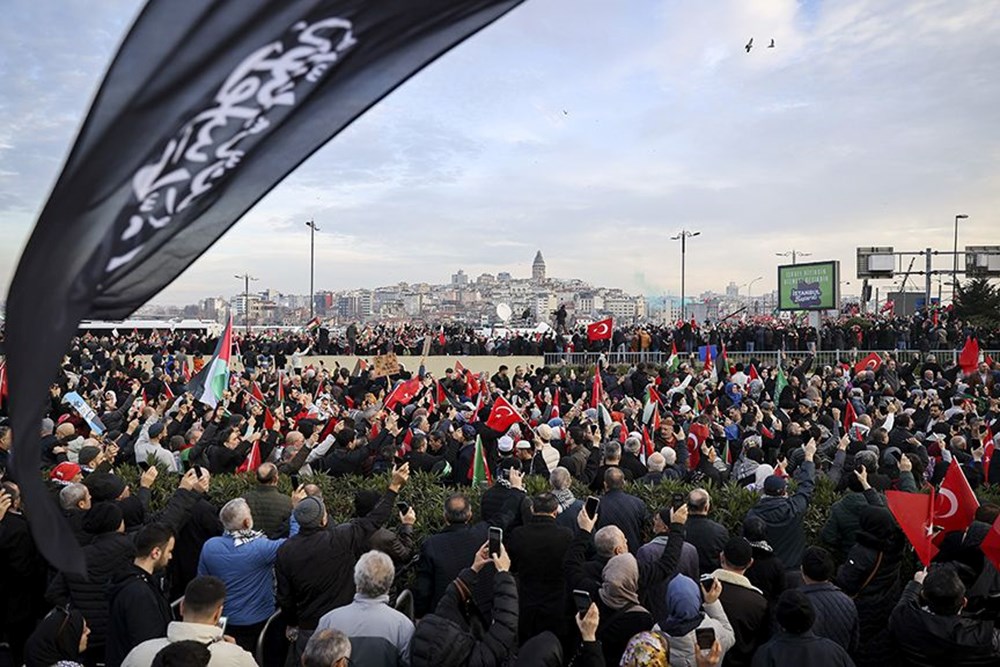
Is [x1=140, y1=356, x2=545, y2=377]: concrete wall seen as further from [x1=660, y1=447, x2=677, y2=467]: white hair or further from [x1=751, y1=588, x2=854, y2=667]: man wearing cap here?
[x1=751, y1=588, x2=854, y2=667]: man wearing cap

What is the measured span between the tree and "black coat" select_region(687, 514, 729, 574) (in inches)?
1583

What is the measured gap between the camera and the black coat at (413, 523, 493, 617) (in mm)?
6000

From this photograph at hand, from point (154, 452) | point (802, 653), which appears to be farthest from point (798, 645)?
point (154, 452)

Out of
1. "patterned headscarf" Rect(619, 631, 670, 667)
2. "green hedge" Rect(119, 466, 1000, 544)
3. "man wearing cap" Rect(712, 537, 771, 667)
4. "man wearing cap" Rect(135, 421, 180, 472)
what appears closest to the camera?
"patterned headscarf" Rect(619, 631, 670, 667)

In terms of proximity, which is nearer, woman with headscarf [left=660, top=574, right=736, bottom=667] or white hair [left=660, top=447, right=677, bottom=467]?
woman with headscarf [left=660, top=574, right=736, bottom=667]

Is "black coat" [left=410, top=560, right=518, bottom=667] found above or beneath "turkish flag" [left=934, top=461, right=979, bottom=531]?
beneath

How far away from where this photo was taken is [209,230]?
2.72 m

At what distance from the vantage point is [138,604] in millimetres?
4816

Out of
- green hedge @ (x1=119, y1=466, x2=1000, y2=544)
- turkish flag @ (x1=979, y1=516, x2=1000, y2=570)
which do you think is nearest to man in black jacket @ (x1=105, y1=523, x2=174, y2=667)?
green hedge @ (x1=119, y1=466, x2=1000, y2=544)

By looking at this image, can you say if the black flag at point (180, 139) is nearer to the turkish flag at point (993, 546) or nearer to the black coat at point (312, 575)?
the black coat at point (312, 575)

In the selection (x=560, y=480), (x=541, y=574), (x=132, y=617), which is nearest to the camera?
(x=132, y=617)

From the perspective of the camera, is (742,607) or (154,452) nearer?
(742,607)

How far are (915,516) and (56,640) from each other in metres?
5.94

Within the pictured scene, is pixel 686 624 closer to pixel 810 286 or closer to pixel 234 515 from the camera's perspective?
pixel 234 515
